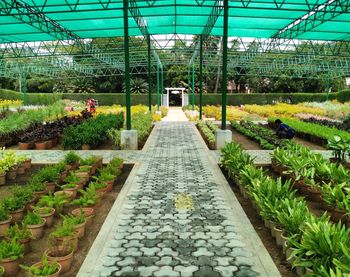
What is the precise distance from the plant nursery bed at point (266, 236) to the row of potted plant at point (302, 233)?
8 centimetres

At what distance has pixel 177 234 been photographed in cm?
435

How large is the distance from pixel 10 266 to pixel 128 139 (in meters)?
7.04

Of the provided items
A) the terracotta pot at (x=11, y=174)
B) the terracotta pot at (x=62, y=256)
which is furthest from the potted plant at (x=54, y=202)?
the terracotta pot at (x=11, y=174)

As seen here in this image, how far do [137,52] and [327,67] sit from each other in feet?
55.6

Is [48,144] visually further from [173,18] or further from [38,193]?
[173,18]

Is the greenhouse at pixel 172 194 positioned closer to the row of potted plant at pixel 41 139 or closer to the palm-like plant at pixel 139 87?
the row of potted plant at pixel 41 139

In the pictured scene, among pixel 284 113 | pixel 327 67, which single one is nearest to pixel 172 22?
pixel 284 113

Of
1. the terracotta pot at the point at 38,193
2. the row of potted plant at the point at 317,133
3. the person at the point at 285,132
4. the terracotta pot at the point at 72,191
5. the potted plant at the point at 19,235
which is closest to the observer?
the potted plant at the point at 19,235

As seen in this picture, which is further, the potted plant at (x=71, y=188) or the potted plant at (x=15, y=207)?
the potted plant at (x=71, y=188)

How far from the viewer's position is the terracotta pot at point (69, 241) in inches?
142

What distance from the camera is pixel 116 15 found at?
13.4m

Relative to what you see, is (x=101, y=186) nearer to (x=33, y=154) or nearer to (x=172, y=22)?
(x=33, y=154)

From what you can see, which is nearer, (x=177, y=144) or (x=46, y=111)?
(x=177, y=144)

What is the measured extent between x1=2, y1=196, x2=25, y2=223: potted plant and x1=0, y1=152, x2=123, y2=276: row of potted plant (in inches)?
1.0
